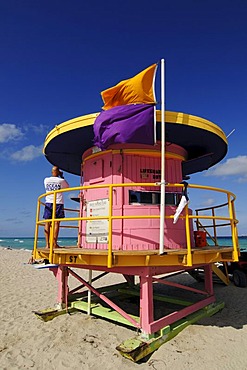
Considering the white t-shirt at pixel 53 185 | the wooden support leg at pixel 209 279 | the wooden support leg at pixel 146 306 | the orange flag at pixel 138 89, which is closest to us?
the wooden support leg at pixel 146 306

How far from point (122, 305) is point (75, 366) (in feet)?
12.7

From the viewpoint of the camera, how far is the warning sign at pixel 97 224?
7.06 m

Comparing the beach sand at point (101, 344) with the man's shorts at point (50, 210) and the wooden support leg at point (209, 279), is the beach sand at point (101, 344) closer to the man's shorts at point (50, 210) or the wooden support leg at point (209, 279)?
the wooden support leg at point (209, 279)

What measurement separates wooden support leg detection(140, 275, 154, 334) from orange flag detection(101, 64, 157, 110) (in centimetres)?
384

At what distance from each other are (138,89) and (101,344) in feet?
18.4

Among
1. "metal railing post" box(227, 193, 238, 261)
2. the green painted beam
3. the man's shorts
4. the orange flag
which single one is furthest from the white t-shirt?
"metal railing post" box(227, 193, 238, 261)

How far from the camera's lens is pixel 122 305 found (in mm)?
8883

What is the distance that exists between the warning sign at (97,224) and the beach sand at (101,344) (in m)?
2.16

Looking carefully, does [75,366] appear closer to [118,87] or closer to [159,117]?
[159,117]

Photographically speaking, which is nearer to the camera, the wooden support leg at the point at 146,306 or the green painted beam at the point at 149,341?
the green painted beam at the point at 149,341

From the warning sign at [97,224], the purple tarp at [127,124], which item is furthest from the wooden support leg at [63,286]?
the purple tarp at [127,124]

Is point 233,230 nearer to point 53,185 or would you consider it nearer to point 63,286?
point 53,185

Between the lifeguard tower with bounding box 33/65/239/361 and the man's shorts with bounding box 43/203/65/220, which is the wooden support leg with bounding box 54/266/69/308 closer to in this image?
the lifeguard tower with bounding box 33/65/239/361

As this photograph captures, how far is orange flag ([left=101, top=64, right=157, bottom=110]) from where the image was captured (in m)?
6.08
